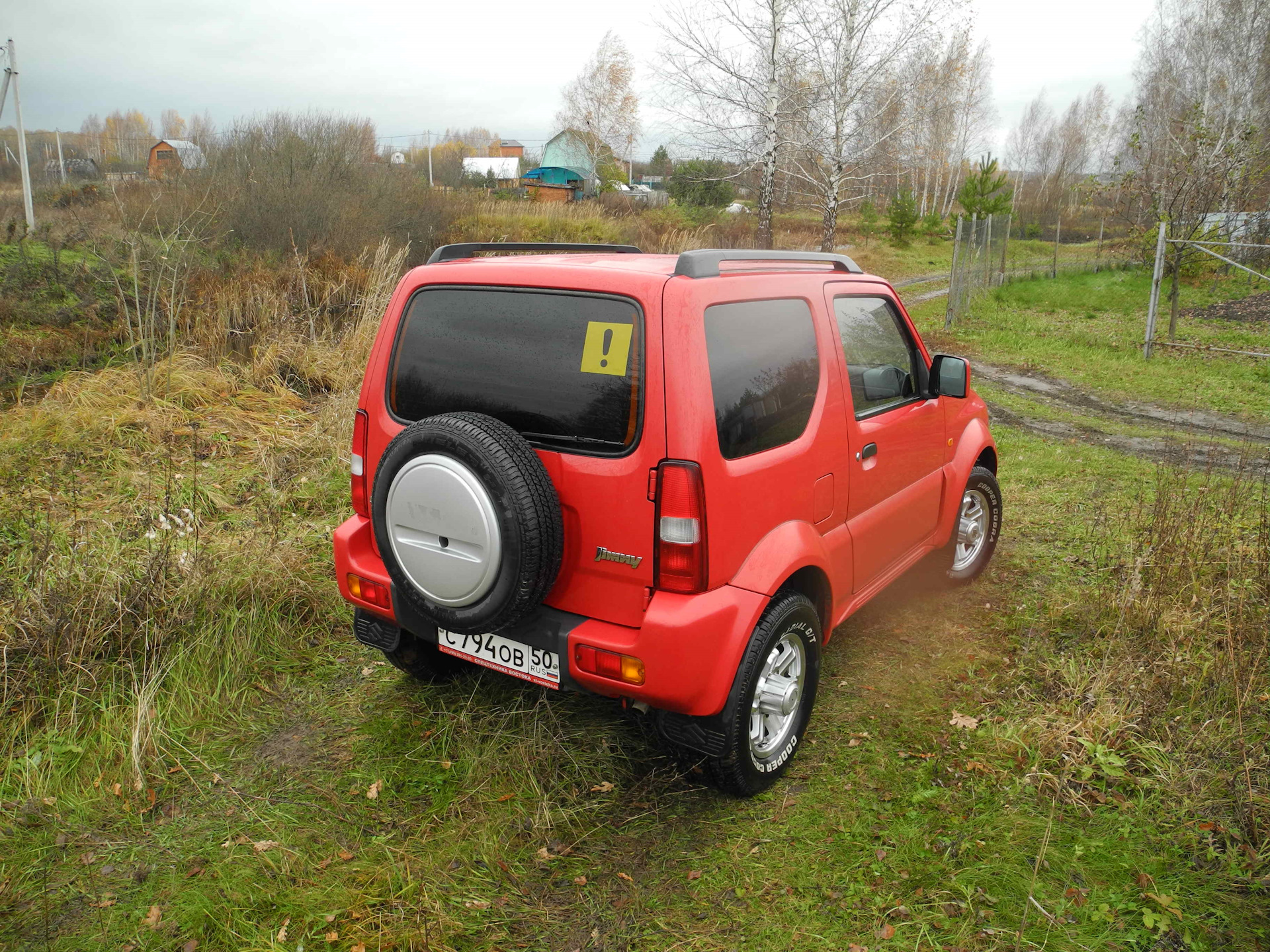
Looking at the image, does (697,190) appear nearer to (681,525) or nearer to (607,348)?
(607,348)

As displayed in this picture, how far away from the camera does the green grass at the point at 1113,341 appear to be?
10742mm

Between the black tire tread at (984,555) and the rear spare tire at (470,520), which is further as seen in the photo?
the black tire tread at (984,555)

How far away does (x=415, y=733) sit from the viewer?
341 centimetres

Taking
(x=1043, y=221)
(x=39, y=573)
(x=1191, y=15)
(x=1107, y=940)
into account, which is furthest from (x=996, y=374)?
(x=1043, y=221)

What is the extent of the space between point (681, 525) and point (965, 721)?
1.84 metres

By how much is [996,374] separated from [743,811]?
34.7ft

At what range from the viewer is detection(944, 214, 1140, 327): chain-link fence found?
52.4 ft

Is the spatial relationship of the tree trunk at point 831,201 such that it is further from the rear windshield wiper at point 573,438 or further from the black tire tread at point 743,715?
the rear windshield wiper at point 573,438

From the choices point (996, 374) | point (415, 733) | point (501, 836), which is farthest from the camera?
point (996, 374)

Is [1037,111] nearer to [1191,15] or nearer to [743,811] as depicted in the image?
[1191,15]

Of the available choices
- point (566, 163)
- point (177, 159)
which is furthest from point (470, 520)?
point (566, 163)

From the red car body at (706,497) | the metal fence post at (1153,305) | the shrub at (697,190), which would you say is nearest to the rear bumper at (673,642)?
the red car body at (706,497)

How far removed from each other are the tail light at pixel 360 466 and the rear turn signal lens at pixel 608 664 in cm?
111

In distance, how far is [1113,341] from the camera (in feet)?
44.9
